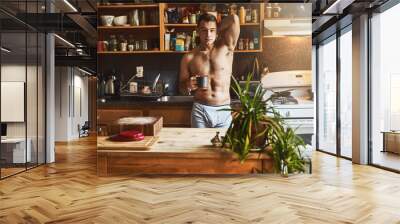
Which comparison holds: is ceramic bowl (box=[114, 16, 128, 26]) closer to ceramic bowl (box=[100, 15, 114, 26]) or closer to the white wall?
ceramic bowl (box=[100, 15, 114, 26])

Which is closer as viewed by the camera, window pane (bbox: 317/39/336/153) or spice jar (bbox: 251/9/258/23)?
spice jar (bbox: 251/9/258/23)

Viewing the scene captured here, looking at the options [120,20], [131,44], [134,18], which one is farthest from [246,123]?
[120,20]

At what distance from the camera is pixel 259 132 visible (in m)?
4.81

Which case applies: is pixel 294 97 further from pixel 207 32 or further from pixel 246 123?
pixel 207 32

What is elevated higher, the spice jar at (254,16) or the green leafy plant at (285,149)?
the spice jar at (254,16)

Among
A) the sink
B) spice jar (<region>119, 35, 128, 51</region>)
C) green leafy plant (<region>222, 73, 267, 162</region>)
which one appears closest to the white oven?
green leafy plant (<region>222, 73, 267, 162</region>)

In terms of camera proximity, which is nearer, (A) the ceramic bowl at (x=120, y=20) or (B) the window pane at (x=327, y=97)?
(A) the ceramic bowl at (x=120, y=20)

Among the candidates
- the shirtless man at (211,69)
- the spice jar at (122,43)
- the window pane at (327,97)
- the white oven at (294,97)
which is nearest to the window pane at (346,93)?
the window pane at (327,97)

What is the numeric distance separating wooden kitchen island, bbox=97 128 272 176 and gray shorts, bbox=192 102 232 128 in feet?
0.27

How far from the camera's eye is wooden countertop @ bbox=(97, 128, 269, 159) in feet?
16.2

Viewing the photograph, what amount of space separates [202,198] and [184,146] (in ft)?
4.29

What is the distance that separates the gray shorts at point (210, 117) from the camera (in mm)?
4953

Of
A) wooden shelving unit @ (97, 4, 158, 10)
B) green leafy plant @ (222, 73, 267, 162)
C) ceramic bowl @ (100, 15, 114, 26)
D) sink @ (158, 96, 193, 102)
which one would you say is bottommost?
green leafy plant @ (222, 73, 267, 162)

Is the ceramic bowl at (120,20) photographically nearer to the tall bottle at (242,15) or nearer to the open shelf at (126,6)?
the open shelf at (126,6)
